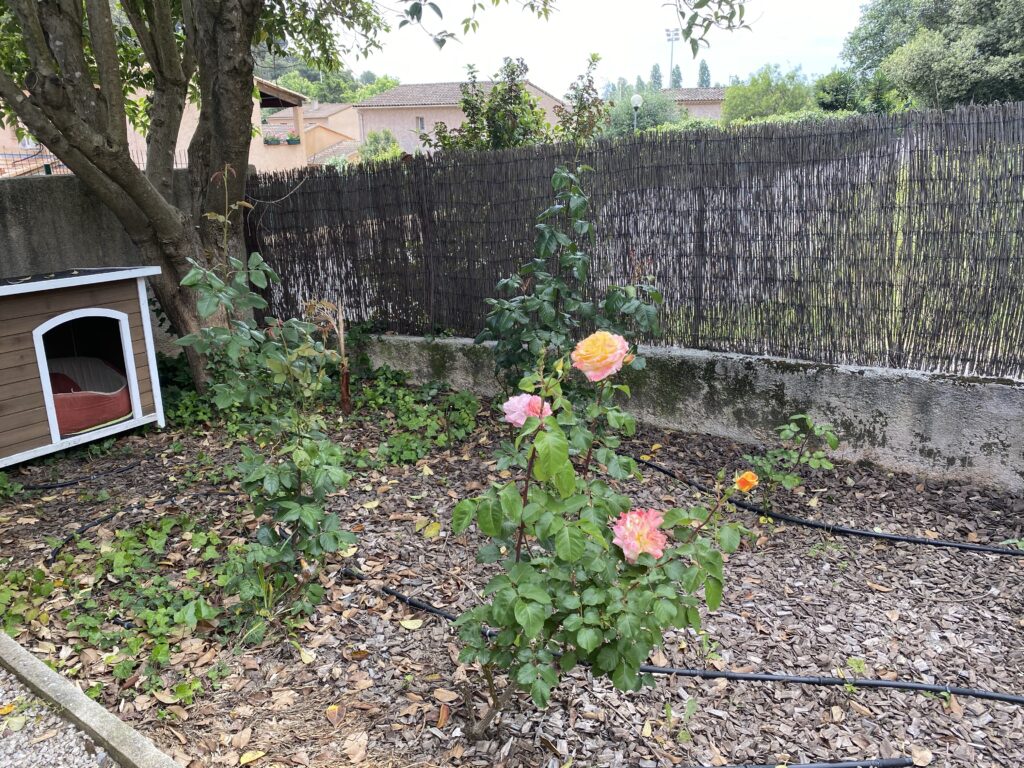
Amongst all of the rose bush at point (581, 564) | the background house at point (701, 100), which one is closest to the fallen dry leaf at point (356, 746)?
the rose bush at point (581, 564)

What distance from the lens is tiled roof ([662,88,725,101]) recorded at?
5416 centimetres

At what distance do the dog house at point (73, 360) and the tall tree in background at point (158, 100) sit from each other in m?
0.53

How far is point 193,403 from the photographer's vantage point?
5.40 m

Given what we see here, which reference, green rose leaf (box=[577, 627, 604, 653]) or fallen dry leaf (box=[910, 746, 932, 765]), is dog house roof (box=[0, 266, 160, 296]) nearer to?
green rose leaf (box=[577, 627, 604, 653])

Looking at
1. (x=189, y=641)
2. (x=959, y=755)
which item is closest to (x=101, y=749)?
(x=189, y=641)

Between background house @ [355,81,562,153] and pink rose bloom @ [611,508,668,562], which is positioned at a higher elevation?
background house @ [355,81,562,153]

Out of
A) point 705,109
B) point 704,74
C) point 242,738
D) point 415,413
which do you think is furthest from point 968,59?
point 704,74

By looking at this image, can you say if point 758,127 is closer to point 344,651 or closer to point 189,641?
point 344,651

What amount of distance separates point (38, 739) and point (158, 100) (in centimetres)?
465

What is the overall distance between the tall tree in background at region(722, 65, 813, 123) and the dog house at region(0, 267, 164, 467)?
40.8m

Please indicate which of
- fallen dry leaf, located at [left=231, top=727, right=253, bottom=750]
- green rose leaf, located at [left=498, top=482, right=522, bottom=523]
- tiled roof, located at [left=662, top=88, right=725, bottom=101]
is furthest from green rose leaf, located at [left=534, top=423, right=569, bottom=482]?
tiled roof, located at [left=662, top=88, right=725, bottom=101]

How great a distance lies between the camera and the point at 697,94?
56.4 meters

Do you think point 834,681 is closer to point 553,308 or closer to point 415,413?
point 553,308

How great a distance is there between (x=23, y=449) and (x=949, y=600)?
4897mm
